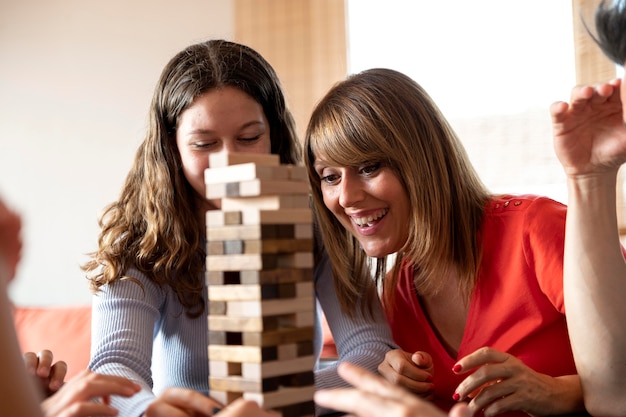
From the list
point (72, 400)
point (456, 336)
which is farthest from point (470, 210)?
point (72, 400)

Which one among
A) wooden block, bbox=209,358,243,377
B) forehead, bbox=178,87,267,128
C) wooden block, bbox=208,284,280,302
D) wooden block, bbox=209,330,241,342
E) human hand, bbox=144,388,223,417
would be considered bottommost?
human hand, bbox=144,388,223,417

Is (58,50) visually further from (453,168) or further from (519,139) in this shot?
(453,168)

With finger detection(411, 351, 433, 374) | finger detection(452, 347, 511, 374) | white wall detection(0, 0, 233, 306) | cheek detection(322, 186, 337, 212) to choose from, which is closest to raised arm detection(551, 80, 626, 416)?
finger detection(452, 347, 511, 374)

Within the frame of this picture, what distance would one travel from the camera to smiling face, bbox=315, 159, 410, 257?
176cm

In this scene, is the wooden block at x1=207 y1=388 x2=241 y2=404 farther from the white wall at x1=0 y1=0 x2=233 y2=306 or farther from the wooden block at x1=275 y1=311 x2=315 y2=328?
the white wall at x1=0 y1=0 x2=233 y2=306

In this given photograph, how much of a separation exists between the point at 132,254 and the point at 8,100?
3568 millimetres

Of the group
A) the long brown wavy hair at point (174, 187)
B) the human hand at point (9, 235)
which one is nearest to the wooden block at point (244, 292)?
the human hand at point (9, 235)

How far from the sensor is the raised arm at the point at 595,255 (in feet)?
4.25

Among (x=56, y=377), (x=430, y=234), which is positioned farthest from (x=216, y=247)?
(x=430, y=234)

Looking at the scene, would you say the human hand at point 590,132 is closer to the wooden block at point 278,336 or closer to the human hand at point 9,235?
the wooden block at point 278,336

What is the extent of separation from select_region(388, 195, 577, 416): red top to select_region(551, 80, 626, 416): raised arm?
7.0 inches

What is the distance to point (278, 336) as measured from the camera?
97 cm

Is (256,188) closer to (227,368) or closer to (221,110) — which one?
(227,368)

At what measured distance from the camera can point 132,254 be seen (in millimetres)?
1680
